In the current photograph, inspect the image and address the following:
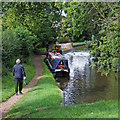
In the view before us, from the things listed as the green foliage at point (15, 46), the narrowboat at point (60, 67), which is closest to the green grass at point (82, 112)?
the green foliage at point (15, 46)

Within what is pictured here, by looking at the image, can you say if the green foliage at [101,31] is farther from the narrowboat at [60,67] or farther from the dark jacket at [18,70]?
the narrowboat at [60,67]

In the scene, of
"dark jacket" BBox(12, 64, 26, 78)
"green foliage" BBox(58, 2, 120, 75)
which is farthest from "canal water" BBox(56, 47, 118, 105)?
"green foliage" BBox(58, 2, 120, 75)

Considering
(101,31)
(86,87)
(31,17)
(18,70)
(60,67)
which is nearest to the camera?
(101,31)

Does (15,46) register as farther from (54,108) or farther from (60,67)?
(54,108)

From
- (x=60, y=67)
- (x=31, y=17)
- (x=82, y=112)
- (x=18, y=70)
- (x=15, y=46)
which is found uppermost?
(x=31, y=17)

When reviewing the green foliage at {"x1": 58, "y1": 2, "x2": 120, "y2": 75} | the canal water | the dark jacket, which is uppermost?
the green foliage at {"x1": 58, "y1": 2, "x2": 120, "y2": 75}

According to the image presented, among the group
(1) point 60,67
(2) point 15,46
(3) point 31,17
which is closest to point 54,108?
(3) point 31,17

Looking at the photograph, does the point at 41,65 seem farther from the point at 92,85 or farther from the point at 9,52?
the point at 92,85

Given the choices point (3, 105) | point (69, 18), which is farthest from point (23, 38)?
point (69, 18)

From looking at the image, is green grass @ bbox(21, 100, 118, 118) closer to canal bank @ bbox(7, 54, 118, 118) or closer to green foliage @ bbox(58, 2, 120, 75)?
canal bank @ bbox(7, 54, 118, 118)

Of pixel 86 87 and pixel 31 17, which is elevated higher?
pixel 31 17

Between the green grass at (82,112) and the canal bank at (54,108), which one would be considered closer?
the green grass at (82,112)

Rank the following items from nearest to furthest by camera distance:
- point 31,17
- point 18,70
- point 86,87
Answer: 1. point 18,70
2. point 86,87
3. point 31,17

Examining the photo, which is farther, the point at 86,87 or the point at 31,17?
the point at 31,17
